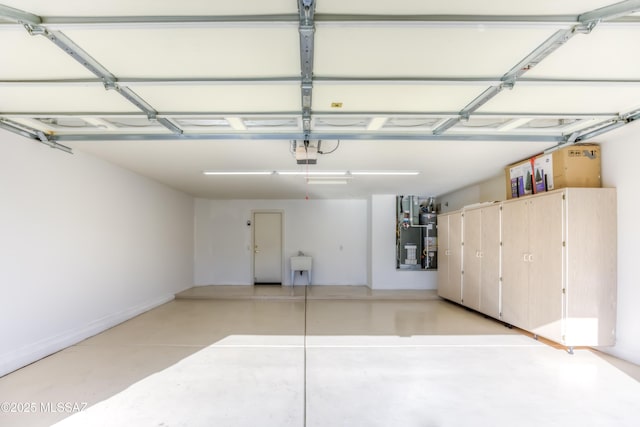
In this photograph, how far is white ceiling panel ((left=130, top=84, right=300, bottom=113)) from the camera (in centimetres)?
245

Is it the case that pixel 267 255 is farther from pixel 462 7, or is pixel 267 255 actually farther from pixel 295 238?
pixel 462 7

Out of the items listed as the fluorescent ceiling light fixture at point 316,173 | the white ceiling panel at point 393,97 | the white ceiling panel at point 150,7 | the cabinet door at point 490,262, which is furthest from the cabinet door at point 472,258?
the white ceiling panel at point 150,7

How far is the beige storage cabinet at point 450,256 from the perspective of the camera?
20.3 feet

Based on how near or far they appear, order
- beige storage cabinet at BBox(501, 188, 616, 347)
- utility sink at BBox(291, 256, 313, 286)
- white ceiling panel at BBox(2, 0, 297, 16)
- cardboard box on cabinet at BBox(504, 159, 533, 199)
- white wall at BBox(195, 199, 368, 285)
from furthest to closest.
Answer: white wall at BBox(195, 199, 368, 285) < utility sink at BBox(291, 256, 313, 286) < cardboard box on cabinet at BBox(504, 159, 533, 199) < beige storage cabinet at BBox(501, 188, 616, 347) < white ceiling panel at BBox(2, 0, 297, 16)

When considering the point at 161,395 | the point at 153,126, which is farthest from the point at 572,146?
the point at 161,395

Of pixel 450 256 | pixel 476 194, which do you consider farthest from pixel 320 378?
pixel 476 194

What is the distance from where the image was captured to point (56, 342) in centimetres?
370

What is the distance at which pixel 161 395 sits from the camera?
2748mm

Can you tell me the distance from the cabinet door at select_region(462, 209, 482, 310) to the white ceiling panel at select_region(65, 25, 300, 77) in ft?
14.9

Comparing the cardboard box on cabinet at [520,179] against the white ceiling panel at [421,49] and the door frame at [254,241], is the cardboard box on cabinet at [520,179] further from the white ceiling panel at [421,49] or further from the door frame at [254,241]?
the door frame at [254,241]

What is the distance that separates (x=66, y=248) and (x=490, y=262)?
19.0 feet

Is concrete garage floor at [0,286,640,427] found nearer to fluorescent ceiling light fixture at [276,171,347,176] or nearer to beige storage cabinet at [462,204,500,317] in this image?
beige storage cabinet at [462,204,500,317]

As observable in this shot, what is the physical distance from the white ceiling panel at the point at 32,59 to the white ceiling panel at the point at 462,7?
1.61 meters

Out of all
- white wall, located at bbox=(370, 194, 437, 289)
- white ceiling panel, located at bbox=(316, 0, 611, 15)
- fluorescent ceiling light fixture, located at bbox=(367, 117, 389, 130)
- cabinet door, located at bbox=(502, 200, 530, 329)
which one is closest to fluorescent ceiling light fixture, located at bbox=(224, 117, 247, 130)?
fluorescent ceiling light fixture, located at bbox=(367, 117, 389, 130)
